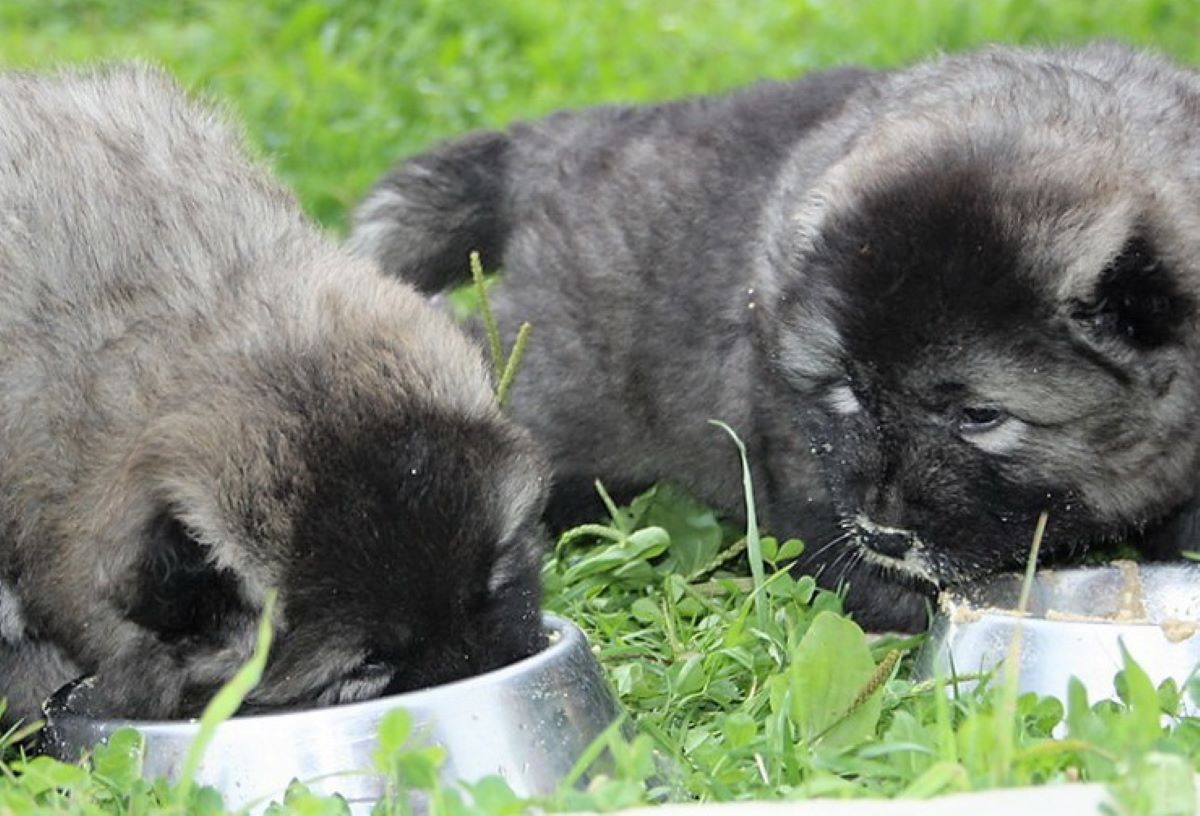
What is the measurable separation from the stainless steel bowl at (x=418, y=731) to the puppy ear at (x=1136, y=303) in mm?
1387

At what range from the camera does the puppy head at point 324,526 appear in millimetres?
3197

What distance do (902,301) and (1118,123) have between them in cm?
78

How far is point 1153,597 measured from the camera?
4.33 metres

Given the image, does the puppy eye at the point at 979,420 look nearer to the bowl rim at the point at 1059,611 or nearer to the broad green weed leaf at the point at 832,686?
the bowl rim at the point at 1059,611

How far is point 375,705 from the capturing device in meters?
3.21

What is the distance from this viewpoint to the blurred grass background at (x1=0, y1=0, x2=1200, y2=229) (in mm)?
8453

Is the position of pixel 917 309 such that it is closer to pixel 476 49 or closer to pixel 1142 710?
pixel 1142 710

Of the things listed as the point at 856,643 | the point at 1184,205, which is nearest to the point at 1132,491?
the point at 1184,205

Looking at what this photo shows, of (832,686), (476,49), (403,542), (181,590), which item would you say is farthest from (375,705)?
(476,49)

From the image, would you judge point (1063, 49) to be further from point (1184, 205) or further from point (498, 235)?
point (498, 235)

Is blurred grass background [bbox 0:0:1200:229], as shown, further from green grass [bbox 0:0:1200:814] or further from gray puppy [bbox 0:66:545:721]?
gray puppy [bbox 0:66:545:721]

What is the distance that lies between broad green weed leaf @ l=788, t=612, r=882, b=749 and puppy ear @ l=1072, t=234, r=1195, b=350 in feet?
2.98

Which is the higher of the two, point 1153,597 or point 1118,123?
point 1118,123

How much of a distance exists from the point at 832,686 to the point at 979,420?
0.79 metres
